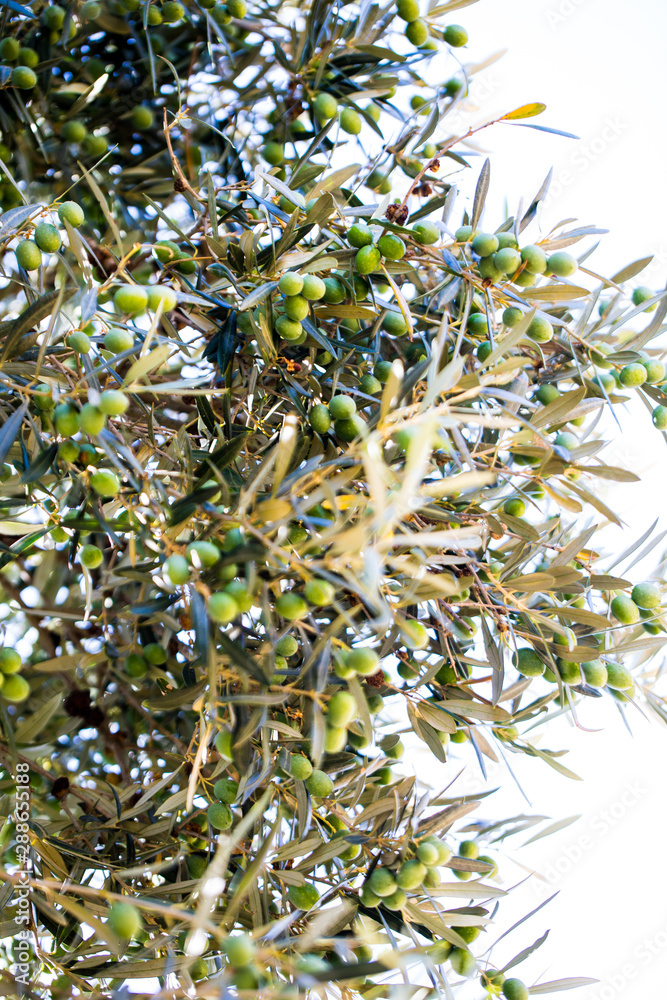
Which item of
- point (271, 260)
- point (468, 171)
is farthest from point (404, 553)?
point (468, 171)

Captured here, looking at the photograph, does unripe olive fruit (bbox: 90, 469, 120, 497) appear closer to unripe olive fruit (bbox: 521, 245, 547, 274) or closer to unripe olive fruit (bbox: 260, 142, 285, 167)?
unripe olive fruit (bbox: 521, 245, 547, 274)

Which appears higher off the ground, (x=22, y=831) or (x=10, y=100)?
(x=10, y=100)

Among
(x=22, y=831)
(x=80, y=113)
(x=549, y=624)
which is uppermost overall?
(x=80, y=113)

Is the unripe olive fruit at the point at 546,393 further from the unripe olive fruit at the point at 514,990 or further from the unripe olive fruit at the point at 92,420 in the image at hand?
the unripe olive fruit at the point at 514,990

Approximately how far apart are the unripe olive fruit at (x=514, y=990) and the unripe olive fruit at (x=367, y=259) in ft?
3.28

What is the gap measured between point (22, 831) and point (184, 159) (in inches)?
49.4

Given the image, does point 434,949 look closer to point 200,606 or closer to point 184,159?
point 200,606

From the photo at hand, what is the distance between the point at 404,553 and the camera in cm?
86

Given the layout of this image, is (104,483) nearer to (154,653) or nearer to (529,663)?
(154,653)

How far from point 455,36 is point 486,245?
55 cm

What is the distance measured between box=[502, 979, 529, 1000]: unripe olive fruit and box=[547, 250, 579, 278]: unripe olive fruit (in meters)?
0.99

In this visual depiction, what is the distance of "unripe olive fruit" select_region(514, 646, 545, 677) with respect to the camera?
0.98 m

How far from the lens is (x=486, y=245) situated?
3.04 feet

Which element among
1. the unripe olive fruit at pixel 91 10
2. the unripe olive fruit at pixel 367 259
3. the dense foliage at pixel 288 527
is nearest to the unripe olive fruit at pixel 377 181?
the dense foliage at pixel 288 527
